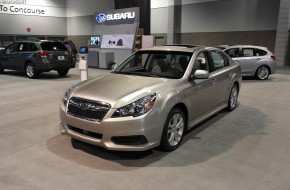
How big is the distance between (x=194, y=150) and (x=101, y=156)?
131 cm

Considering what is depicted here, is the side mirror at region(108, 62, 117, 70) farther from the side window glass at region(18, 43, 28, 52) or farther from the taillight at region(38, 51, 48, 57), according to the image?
the side window glass at region(18, 43, 28, 52)

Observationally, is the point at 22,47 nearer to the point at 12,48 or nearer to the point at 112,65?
the point at 12,48

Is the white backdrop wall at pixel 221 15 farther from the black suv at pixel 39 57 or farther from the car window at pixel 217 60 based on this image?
the car window at pixel 217 60

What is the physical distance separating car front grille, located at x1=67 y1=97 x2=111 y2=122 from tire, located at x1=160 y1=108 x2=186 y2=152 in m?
0.84

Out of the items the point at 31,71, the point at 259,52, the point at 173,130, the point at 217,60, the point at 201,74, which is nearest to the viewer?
the point at 173,130

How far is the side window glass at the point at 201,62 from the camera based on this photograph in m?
4.36

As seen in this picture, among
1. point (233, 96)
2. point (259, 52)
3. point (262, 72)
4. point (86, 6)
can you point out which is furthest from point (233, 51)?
point (86, 6)

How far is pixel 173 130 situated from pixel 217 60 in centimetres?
203

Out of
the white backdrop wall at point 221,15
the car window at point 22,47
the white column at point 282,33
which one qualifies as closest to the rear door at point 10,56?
the car window at point 22,47

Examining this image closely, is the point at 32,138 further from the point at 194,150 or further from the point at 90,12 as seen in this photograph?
the point at 90,12

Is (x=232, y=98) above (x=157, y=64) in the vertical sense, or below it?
below

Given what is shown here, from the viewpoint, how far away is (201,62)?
15.0 ft

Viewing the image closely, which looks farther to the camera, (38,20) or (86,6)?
(86,6)

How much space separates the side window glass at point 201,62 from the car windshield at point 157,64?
0.49 ft
